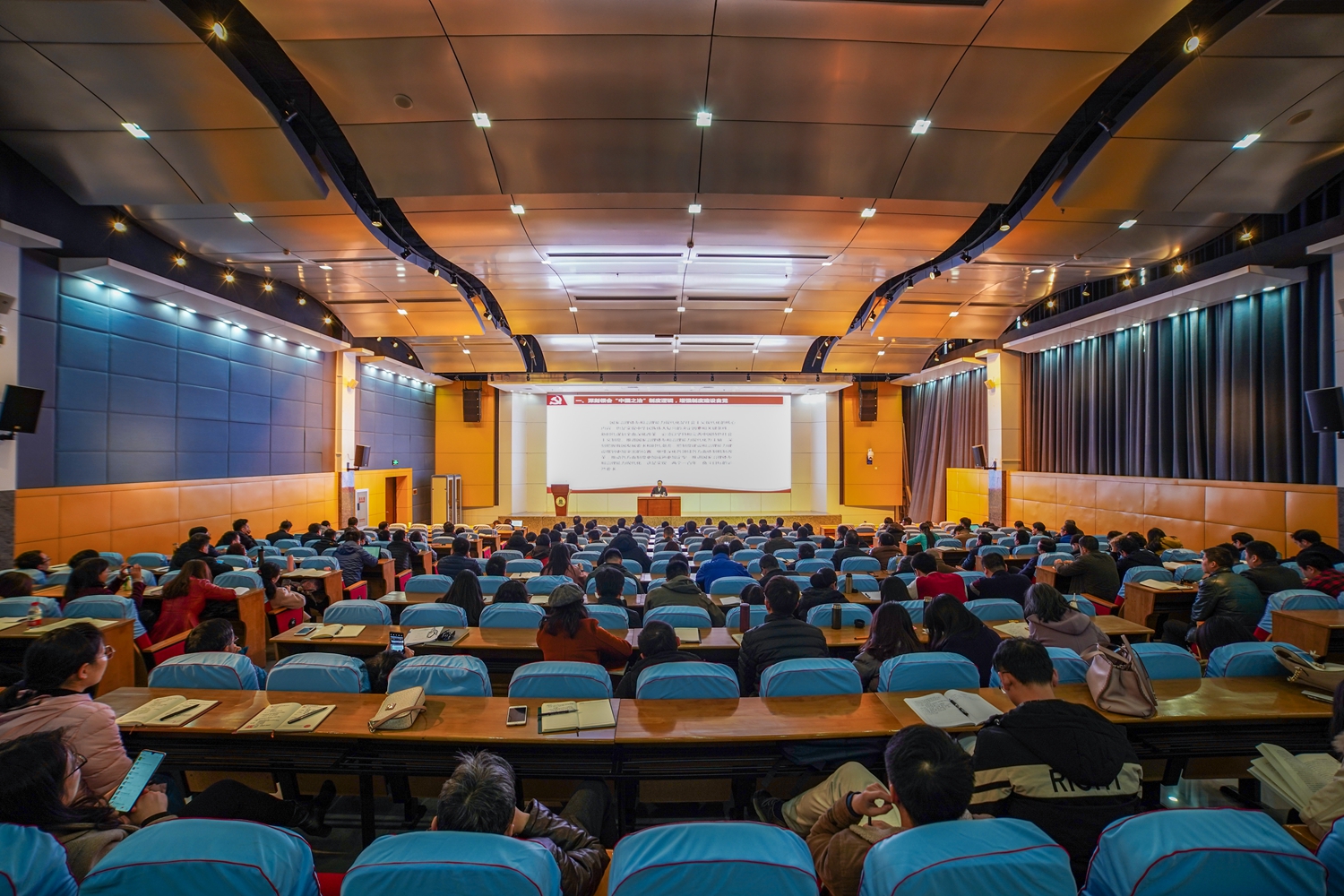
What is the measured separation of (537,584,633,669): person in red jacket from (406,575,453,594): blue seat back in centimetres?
256

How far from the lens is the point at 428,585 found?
6004 mm

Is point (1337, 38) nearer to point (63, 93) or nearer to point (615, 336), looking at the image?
point (63, 93)

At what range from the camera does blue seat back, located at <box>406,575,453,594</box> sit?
599 centimetres

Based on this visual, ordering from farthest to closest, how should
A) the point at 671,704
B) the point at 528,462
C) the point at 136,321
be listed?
1. the point at 528,462
2. the point at 136,321
3. the point at 671,704

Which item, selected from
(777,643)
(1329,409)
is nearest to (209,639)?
(777,643)

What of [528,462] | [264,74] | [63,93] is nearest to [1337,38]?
[264,74]

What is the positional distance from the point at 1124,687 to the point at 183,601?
6450 millimetres

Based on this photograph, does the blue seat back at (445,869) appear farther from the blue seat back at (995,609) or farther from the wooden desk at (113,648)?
the blue seat back at (995,609)

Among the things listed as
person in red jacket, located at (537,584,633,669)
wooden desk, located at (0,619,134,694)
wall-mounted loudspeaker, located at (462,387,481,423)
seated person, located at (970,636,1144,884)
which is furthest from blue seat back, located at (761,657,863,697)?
wall-mounted loudspeaker, located at (462,387,481,423)

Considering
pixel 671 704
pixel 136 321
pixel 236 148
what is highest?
pixel 236 148

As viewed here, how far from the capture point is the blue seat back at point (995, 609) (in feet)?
15.6

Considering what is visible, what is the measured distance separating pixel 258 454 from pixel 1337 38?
15110 millimetres

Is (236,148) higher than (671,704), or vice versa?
(236,148)

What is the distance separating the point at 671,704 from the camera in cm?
291
